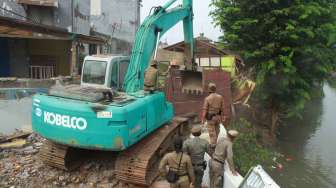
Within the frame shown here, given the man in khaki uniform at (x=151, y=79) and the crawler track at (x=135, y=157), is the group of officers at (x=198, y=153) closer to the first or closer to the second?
the man in khaki uniform at (x=151, y=79)

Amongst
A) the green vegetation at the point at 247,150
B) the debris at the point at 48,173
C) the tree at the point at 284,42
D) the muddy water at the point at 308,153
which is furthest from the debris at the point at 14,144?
the tree at the point at 284,42

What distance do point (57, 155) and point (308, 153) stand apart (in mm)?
11423

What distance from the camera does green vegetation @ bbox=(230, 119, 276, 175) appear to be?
38.4 feet

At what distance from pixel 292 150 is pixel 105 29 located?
2061cm

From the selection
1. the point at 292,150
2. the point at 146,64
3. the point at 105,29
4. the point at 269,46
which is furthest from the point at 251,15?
the point at 105,29

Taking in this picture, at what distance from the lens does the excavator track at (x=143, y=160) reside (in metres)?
6.77

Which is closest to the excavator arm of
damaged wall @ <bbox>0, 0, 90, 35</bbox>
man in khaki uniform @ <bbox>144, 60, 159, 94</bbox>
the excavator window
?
man in khaki uniform @ <bbox>144, 60, 159, 94</bbox>

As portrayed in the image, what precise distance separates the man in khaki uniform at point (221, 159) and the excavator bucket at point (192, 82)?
5.64 m

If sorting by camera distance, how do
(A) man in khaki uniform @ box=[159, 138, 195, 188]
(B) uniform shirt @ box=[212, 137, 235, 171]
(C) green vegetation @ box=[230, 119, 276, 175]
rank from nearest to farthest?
(A) man in khaki uniform @ box=[159, 138, 195, 188]
(B) uniform shirt @ box=[212, 137, 235, 171]
(C) green vegetation @ box=[230, 119, 276, 175]

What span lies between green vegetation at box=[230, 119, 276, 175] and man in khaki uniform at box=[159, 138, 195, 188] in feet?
17.6

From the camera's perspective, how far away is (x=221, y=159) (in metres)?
6.85

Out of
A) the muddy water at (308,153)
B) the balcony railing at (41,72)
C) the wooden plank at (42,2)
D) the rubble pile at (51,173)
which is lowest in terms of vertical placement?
the muddy water at (308,153)

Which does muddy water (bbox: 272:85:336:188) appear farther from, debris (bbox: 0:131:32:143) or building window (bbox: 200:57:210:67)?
debris (bbox: 0:131:32:143)

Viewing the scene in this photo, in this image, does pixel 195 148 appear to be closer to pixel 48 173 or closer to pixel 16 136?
pixel 48 173
